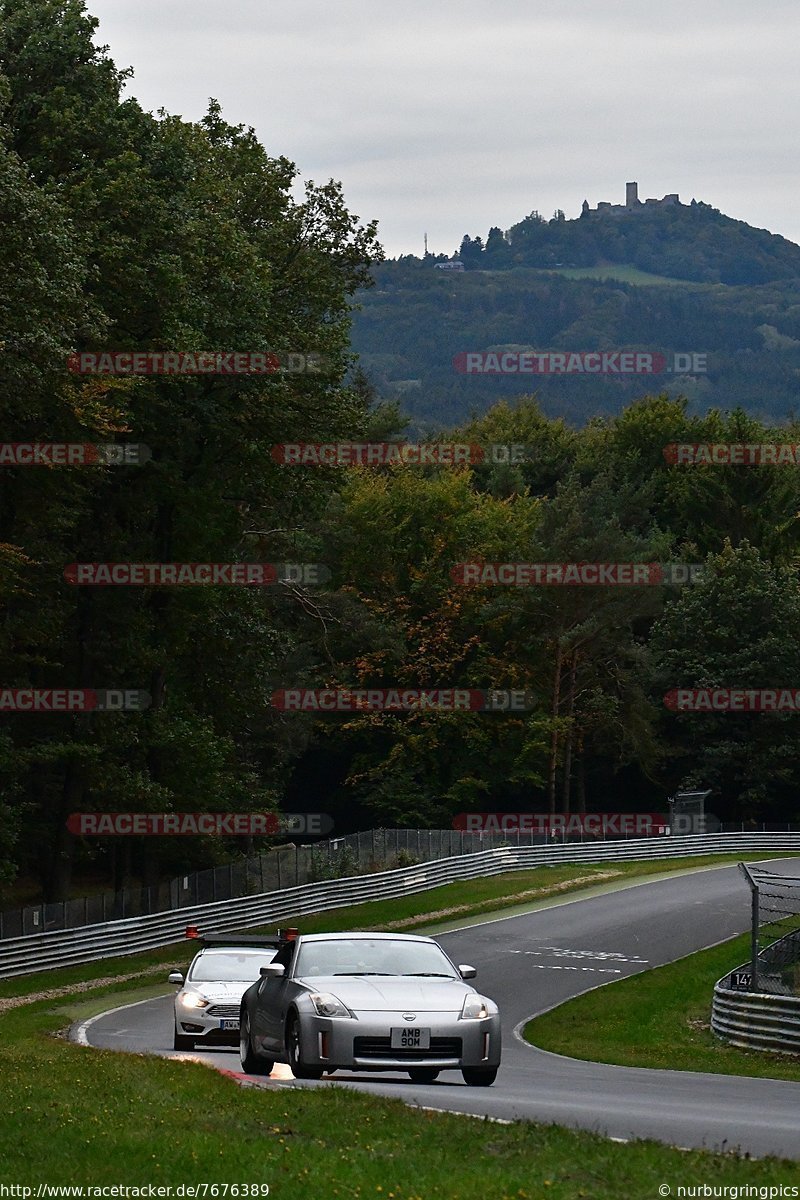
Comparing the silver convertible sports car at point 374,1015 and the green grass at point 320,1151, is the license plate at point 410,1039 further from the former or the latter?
the green grass at point 320,1151

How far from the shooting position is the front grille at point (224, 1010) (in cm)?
2077

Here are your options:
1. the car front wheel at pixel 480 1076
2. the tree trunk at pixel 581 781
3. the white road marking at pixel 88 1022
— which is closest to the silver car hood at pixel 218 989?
the white road marking at pixel 88 1022

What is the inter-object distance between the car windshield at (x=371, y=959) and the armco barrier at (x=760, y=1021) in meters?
8.31

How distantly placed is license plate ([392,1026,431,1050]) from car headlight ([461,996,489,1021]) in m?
0.38

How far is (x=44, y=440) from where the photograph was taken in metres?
36.3

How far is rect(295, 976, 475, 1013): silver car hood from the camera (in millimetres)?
13695

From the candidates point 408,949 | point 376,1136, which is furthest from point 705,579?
point 376,1136

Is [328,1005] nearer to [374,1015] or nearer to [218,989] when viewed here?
[374,1015]

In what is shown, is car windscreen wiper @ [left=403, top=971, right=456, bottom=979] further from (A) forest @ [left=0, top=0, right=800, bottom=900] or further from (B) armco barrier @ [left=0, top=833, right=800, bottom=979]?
(B) armco barrier @ [left=0, top=833, right=800, bottom=979]

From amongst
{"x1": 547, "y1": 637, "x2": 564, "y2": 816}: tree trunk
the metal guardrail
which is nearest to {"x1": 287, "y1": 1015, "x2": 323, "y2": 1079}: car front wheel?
the metal guardrail

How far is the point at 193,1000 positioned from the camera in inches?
818

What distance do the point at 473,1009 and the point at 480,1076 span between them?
722mm

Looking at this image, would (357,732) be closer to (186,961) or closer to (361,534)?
(361,534)

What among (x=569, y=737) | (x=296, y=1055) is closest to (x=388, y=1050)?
(x=296, y=1055)
